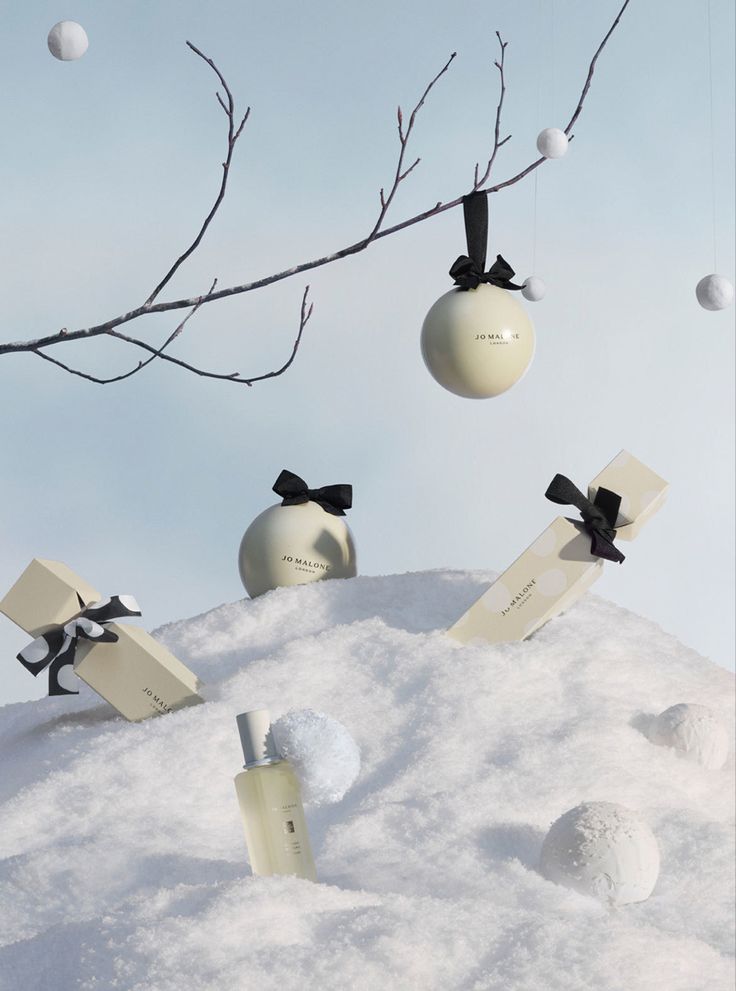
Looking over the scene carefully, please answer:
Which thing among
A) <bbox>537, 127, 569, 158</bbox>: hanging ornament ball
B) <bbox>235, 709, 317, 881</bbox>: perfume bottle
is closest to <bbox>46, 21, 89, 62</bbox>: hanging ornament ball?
<bbox>537, 127, 569, 158</bbox>: hanging ornament ball

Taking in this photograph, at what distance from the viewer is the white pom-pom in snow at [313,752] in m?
1.76

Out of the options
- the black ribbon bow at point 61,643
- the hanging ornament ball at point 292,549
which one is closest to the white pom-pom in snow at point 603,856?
the black ribbon bow at point 61,643

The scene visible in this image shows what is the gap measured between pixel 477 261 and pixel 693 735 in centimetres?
143

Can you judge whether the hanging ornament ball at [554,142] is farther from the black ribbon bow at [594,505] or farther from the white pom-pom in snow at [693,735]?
the white pom-pom in snow at [693,735]

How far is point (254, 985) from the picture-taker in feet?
4.43

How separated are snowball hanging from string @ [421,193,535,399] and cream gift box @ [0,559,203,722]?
1.08 metres

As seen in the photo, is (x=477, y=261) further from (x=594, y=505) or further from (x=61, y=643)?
(x=61, y=643)

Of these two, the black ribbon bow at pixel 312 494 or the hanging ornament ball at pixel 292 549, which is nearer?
the hanging ornament ball at pixel 292 549

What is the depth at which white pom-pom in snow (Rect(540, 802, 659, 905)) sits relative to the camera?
1925mm

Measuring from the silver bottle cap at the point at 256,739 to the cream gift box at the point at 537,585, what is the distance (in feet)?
4.12

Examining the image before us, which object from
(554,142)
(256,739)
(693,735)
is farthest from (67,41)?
(693,735)

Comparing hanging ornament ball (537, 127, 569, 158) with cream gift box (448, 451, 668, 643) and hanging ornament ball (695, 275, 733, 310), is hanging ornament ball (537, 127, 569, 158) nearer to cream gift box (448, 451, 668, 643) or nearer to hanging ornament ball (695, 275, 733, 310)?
hanging ornament ball (695, 275, 733, 310)

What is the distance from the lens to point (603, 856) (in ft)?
6.31

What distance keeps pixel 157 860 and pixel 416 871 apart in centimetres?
46
